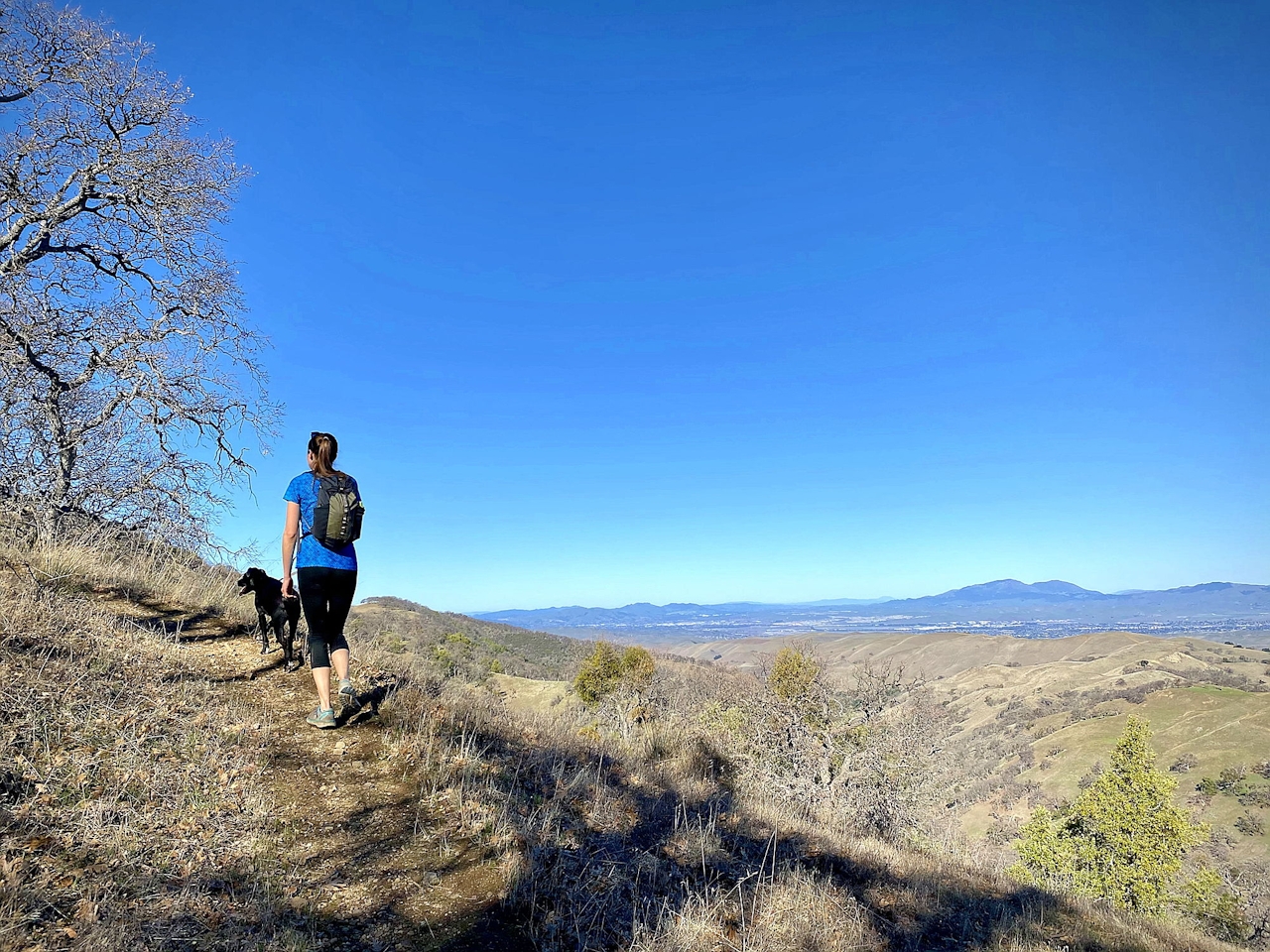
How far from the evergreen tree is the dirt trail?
29.7 metres

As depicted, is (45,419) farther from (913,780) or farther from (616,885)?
(913,780)

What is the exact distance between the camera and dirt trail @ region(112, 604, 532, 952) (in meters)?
3.14

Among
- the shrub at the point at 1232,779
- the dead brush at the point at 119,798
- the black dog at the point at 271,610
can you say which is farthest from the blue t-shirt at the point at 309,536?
the shrub at the point at 1232,779

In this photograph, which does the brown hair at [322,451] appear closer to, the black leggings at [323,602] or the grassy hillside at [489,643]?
the black leggings at [323,602]

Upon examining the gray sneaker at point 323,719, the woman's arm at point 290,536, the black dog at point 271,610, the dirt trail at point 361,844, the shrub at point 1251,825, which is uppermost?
the woman's arm at point 290,536

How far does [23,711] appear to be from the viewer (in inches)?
159

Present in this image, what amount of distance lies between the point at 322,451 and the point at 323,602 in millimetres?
1294

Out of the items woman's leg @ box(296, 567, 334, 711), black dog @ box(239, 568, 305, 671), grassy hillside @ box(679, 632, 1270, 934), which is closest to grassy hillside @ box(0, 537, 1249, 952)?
black dog @ box(239, 568, 305, 671)

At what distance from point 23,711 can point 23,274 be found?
6731mm

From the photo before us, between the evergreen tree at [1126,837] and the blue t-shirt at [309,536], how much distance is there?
30654 millimetres

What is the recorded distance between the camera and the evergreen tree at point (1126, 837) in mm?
24875

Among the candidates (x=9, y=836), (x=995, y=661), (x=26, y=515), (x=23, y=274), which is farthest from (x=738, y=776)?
(x=995, y=661)

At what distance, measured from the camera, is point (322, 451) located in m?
5.09

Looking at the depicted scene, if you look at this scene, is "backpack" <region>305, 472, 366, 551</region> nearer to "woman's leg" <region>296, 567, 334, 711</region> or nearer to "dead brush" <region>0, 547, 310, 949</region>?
"woman's leg" <region>296, 567, 334, 711</region>
